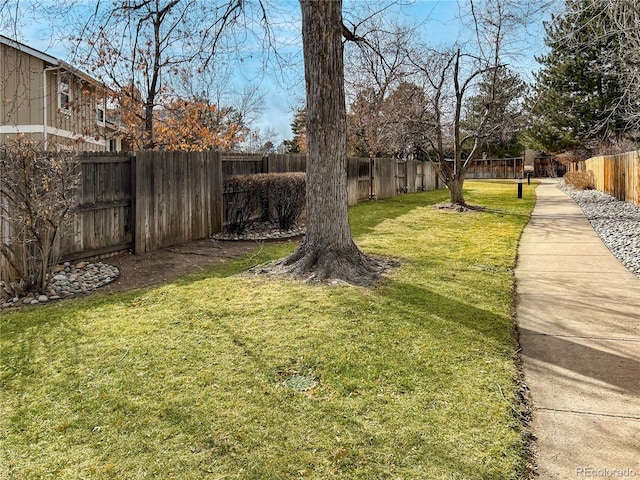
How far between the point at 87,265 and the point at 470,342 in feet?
17.7

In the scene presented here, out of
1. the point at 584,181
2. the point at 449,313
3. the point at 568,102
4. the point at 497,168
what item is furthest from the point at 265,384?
the point at 497,168

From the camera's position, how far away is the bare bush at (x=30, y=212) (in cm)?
528

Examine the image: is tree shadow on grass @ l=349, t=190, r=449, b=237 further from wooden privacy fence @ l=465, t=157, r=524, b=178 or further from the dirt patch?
wooden privacy fence @ l=465, t=157, r=524, b=178

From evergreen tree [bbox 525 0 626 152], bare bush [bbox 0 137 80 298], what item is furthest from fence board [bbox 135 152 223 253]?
→ evergreen tree [bbox 525 0 626 152]

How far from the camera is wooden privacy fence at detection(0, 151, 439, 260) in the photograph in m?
7.22

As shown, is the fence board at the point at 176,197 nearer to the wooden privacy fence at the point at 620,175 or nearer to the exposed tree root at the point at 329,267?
the exposed tree root at the point at 329,267

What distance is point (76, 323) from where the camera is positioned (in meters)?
4.63

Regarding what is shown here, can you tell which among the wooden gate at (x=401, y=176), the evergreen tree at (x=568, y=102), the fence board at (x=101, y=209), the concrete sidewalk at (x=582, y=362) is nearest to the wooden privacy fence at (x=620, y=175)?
the evergreen tree at (x=568, y=102)

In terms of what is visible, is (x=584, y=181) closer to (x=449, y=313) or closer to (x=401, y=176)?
(x=401, y=176)

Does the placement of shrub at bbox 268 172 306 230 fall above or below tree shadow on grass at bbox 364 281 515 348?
Result: above

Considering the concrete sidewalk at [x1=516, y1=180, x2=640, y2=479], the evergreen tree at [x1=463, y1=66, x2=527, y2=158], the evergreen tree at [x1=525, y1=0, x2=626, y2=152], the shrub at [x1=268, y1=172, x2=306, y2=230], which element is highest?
the evergreen tree at [x1=525, y1=0, x2=626, y2=152]

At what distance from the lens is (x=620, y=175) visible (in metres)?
17.8

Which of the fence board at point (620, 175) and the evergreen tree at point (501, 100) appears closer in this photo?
the evergreen tree at point (501, 100)

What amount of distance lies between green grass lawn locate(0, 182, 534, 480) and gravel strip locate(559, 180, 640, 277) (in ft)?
11.6
